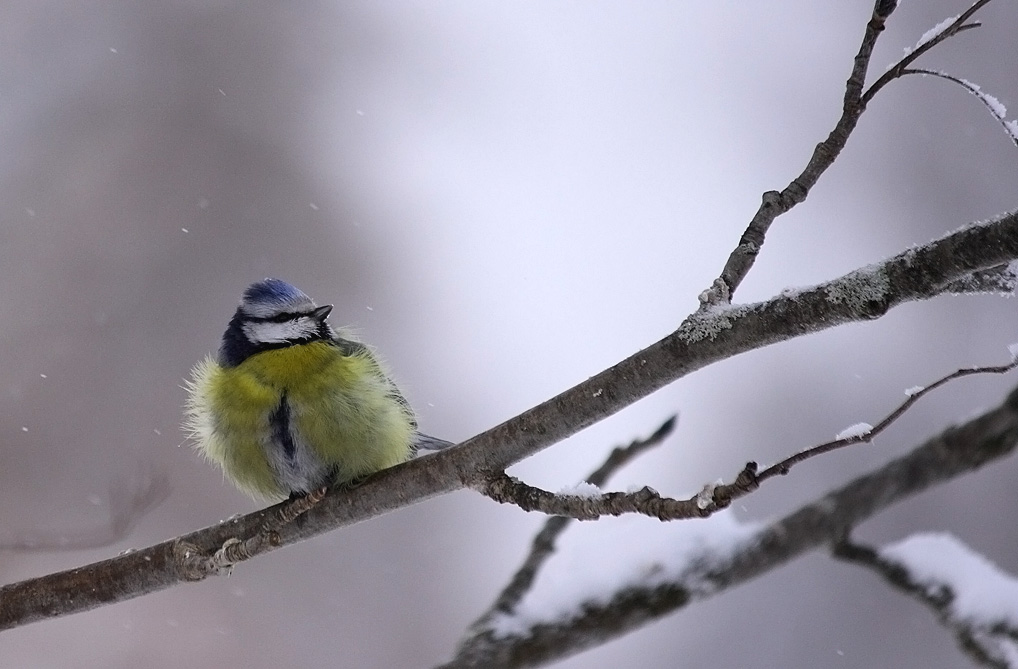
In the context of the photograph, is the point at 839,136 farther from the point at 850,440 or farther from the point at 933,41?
the point at 850,440

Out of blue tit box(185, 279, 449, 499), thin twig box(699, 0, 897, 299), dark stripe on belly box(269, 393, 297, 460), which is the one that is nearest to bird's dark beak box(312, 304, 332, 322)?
blue tit box(185, 279, 449, 499)

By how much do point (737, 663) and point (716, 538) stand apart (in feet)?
12.0

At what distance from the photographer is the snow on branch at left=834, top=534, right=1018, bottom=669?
1662 millimetres

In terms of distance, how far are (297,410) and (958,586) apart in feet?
5.01

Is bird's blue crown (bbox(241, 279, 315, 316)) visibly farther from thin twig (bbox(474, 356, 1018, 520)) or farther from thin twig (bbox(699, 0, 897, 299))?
thin twig (bbox(699, 0, 897, 299))

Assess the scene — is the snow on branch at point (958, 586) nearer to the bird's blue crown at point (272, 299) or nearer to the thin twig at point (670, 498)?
the thin twig at point (670, 498)

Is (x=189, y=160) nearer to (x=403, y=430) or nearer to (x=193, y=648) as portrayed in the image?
(x=193, y=648)

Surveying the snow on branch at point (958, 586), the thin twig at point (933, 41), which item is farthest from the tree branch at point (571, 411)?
the snow on branch at point (958, 586)

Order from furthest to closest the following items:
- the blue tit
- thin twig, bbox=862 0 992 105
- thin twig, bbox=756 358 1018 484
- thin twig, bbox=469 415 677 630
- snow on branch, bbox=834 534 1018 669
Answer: the blue tit, thin twig, bbox=469 415 677 630, snow on branch, bbox=834 534 1018 669, thin twig, bbox=862 0 992 105, thin twig, bbox=756 358 1018 484

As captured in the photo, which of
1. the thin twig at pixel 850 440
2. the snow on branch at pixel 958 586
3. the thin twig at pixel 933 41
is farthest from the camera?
the snow on branch at pixel 958 586

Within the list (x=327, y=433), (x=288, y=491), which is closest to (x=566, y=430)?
(x=327, y=433)

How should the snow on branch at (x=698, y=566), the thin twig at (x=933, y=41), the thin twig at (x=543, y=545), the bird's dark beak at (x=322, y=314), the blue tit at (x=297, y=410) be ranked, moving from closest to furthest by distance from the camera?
1. the thin twig at (x=933, y=41)
2. the snow on branch at (x=698, y=566)
3. the thin twig at (x=543, y=545)
4. the blue tit at (x=297, y=410)
5. the bird's dark beak at (x=322, y=314)

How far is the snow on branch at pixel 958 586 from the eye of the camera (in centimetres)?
166

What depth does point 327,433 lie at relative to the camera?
7.70 feet
